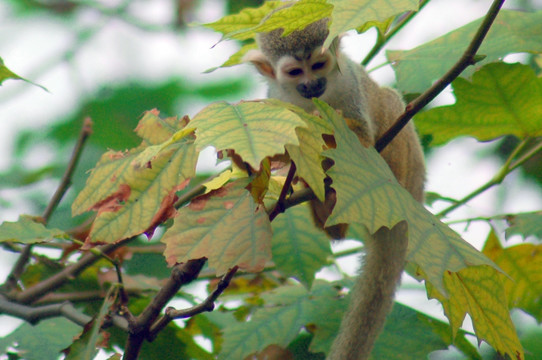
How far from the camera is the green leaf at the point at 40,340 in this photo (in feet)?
6.36

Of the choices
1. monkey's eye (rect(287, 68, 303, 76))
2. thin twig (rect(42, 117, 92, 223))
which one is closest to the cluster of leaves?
thin twig (rect(42, 117, 92, 223))

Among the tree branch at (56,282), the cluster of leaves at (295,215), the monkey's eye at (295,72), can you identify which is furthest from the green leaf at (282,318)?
the monkey's eye at (295,72)

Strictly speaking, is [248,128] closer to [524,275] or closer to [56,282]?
[56,282]

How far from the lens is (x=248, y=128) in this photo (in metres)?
1.16

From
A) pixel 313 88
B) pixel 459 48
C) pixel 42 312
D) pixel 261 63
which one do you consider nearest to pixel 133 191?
pixel 42 312

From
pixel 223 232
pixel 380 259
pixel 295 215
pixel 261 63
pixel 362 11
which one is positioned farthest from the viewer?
pixel 261 63

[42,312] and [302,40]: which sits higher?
[302,40]

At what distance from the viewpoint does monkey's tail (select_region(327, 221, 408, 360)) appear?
213cm

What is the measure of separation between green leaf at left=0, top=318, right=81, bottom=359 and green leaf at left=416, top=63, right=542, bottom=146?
4.56 ft

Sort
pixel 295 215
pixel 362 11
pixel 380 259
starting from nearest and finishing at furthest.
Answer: pixel 362 11 < pixel 295 215 < pixel 380 259

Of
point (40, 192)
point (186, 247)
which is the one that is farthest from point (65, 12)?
point (186, 247)

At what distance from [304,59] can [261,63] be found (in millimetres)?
305

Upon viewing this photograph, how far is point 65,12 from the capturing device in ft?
16.7

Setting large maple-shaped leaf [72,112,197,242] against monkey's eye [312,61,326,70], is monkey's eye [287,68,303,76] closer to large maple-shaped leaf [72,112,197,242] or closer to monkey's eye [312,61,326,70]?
monkey's eye [312,61,326,70]
